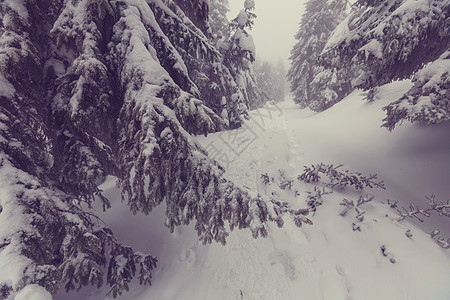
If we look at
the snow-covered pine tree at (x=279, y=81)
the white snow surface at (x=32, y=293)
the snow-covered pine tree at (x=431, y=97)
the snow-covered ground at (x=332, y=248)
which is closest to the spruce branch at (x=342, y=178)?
the snow-covered ground at (x=332, y=248)

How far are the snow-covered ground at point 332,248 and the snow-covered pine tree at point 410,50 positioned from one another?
1570 millimetres

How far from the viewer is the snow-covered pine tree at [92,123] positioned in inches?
122

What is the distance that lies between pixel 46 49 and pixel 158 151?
3.19 meters

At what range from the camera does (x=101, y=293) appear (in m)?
4.89

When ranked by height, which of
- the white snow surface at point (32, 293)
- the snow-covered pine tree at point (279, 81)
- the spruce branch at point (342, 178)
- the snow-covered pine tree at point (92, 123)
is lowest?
the snow-covered pine tree at point (279, 81)

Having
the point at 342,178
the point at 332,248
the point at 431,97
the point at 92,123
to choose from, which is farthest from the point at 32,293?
the point at 431,97

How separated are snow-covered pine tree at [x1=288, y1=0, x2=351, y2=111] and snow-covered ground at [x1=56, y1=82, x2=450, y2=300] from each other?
13247 mm

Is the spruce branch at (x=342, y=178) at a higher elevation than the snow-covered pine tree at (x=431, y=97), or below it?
below

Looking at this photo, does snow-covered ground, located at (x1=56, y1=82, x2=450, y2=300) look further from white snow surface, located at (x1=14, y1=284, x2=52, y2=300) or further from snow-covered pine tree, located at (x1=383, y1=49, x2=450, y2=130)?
white snow surface, located at (x1=14, y1=284, x2=52, y2=300)

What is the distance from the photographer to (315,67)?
2178cm

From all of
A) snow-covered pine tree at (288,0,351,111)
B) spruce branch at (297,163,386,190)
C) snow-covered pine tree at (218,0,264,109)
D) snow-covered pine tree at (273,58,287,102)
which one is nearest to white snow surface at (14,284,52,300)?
spruce branch at (297,163,386,190)

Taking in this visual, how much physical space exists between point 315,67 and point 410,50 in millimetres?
17822

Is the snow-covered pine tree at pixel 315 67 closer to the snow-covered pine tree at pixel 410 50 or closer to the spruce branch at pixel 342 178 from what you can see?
the snow-covered pine tree at pixel 410 50

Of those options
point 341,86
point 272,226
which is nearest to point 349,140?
point 272,226
